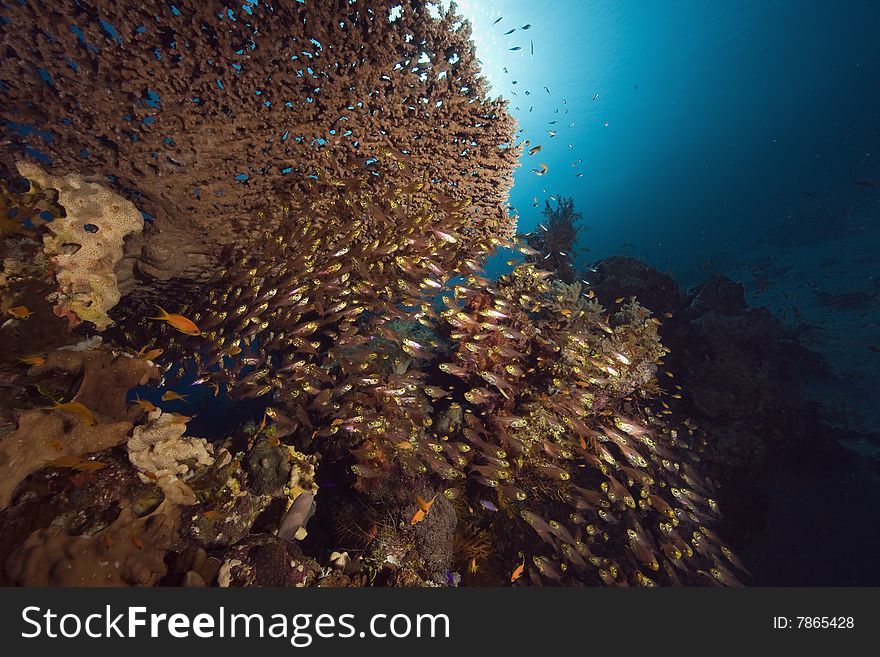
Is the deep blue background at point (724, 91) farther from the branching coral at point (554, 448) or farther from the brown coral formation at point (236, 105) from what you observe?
the brown coral formation at point (236, 105)

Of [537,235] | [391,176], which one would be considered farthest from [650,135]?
[391,176]

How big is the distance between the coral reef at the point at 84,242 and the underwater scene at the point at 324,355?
0.03m

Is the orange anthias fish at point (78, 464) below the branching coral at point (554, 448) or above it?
below

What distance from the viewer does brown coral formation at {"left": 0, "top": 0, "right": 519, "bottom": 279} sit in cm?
376

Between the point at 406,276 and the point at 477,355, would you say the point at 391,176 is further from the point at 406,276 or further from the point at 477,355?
the point at 477,355

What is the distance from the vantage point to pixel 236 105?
171 inches

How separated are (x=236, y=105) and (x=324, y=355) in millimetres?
3676

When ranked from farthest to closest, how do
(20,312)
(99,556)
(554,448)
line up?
1. (554,448)
2. (20,312)
3. (99,556)

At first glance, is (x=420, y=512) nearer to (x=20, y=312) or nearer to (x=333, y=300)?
(x=333, y=300)

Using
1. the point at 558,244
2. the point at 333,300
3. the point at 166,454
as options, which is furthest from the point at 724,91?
the point at 166,454

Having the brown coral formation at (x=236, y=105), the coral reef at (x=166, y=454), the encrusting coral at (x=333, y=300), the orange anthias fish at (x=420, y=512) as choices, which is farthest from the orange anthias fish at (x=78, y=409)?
the orange anthias fish at (x=420, y=512)

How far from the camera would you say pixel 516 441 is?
5867 millimetres

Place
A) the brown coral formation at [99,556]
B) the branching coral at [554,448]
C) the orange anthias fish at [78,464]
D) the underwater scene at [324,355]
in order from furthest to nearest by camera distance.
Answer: the branching coral at [554,448]
the underwater scene at [324,355]
the orange anthias fish at [78,464]
the brown coral formation at [99,556]

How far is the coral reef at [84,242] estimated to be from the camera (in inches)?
168
